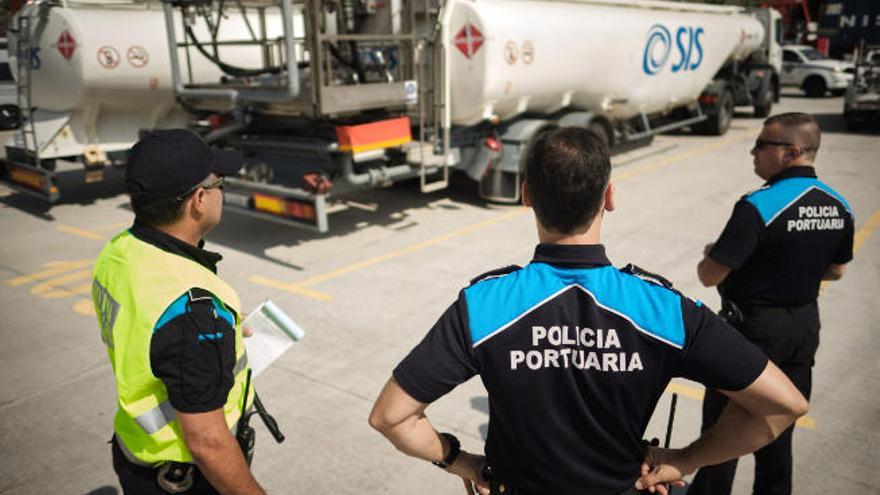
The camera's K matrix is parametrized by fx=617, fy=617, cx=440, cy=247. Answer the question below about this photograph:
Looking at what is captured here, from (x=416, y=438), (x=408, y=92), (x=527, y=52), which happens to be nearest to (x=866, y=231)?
(x=527, y=52)

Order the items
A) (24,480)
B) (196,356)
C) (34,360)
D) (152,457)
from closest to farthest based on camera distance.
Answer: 1. (196,356)
2. (152,457)
3. (24,480)
4. (34,360)

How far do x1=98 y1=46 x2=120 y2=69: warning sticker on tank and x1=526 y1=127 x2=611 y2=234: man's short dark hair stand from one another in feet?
28.2

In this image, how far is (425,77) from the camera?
7.46m

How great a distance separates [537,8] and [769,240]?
20.3 feet

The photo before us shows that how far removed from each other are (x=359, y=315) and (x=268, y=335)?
2.76 m

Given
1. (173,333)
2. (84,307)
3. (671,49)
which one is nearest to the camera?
(173,333)

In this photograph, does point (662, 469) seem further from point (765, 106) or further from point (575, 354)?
point (765, 106)

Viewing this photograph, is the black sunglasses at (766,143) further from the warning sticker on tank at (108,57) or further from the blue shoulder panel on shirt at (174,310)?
the warning sticker on tank at (108,57)

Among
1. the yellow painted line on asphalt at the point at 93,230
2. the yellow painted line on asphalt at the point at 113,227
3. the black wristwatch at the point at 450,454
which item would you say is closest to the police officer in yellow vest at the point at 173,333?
the black wristwatch at the point at 450,454

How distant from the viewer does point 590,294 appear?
56.8 inches

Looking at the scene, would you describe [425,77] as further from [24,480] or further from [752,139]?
[752,139]

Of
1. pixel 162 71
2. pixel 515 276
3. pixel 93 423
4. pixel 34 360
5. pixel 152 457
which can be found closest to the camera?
pixel 515 276

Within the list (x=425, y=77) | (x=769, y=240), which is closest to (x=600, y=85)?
(x=425, y=77)

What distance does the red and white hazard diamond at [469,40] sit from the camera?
724 centimetres
